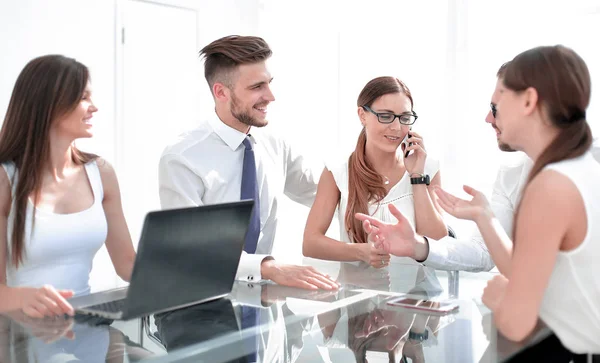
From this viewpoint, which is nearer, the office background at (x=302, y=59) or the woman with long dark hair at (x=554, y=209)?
the woman with long dark hair at (x=554, y=209)

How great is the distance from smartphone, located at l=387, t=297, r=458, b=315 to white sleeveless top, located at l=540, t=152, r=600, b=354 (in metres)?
0.37

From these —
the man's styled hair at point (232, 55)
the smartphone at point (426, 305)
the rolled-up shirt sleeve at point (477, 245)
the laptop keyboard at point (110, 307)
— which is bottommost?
the smartphone at point (426, 305)

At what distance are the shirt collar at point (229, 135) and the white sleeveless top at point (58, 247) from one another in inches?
29.2

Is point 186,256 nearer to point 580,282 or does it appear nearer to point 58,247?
point 58,247

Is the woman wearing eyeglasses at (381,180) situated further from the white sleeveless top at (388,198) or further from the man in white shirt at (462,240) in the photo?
the man in white shirt at (462,240)

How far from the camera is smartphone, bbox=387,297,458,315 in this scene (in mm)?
1893

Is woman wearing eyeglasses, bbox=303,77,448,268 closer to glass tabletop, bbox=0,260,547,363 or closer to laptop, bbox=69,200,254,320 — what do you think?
glass tabletop, bbox=0,260,547,363

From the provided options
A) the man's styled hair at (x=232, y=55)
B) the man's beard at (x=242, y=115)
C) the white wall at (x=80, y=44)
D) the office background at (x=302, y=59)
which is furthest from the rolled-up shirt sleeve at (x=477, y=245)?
the white wall at (x=80, y=44)

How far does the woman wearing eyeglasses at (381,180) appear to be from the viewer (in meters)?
3.16

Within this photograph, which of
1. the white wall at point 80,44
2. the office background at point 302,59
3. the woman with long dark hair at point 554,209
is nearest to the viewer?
the woman with long dark hair at point 554,209

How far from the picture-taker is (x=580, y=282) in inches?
60.3

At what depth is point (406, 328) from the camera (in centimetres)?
172

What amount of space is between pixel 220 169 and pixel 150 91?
6.53 ft

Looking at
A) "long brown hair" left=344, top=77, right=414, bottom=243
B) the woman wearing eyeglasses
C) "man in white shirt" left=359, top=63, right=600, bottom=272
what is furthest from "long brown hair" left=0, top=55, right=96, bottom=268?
"long brown hair" left=344, top=77, right=414, bottom=243
